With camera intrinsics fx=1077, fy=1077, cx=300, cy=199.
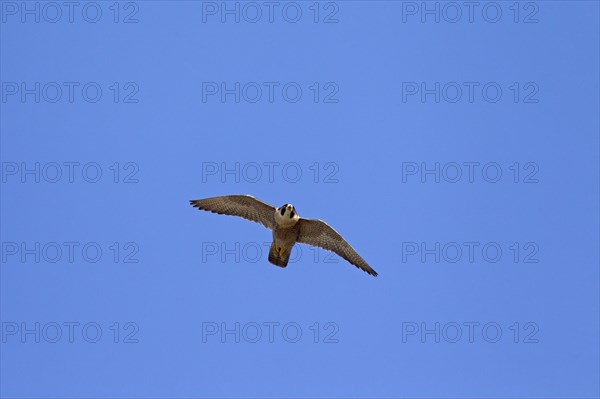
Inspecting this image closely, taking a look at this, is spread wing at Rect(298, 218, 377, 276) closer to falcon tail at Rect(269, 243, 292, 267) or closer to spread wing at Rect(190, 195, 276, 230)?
falcon tail at Rect(269, 243, 292, 267)

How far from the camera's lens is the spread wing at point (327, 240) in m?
23.0

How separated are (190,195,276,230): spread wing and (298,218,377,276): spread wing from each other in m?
0.73

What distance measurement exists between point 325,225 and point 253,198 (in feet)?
5.39

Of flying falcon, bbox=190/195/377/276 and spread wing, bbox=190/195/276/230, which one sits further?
spread wing, bbox=190/195/276/230

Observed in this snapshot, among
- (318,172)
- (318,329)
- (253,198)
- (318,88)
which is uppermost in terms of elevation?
(318,88)

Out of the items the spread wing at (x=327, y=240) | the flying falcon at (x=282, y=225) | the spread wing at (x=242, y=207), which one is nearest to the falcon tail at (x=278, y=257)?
the flying falcon at (x=282, y=225)

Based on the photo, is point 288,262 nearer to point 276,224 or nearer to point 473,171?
point 276,224

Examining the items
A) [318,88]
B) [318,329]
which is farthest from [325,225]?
[318,88]

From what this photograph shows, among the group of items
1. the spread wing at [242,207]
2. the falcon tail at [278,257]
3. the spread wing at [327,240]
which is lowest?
the falcon tail at [278,257]

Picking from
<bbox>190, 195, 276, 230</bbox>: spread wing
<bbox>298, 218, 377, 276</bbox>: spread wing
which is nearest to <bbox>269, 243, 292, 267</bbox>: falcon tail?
<bbox>190, 195, 276, 230</bbox>: spread wing

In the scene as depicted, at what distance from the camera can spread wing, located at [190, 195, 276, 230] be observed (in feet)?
75.4

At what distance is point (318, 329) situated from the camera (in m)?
25.2

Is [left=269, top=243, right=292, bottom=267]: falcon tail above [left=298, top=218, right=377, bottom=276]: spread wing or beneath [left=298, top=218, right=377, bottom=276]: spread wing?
beneath

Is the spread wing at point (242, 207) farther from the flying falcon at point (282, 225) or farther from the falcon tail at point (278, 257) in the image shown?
the falcon tail at point (278, 257)
